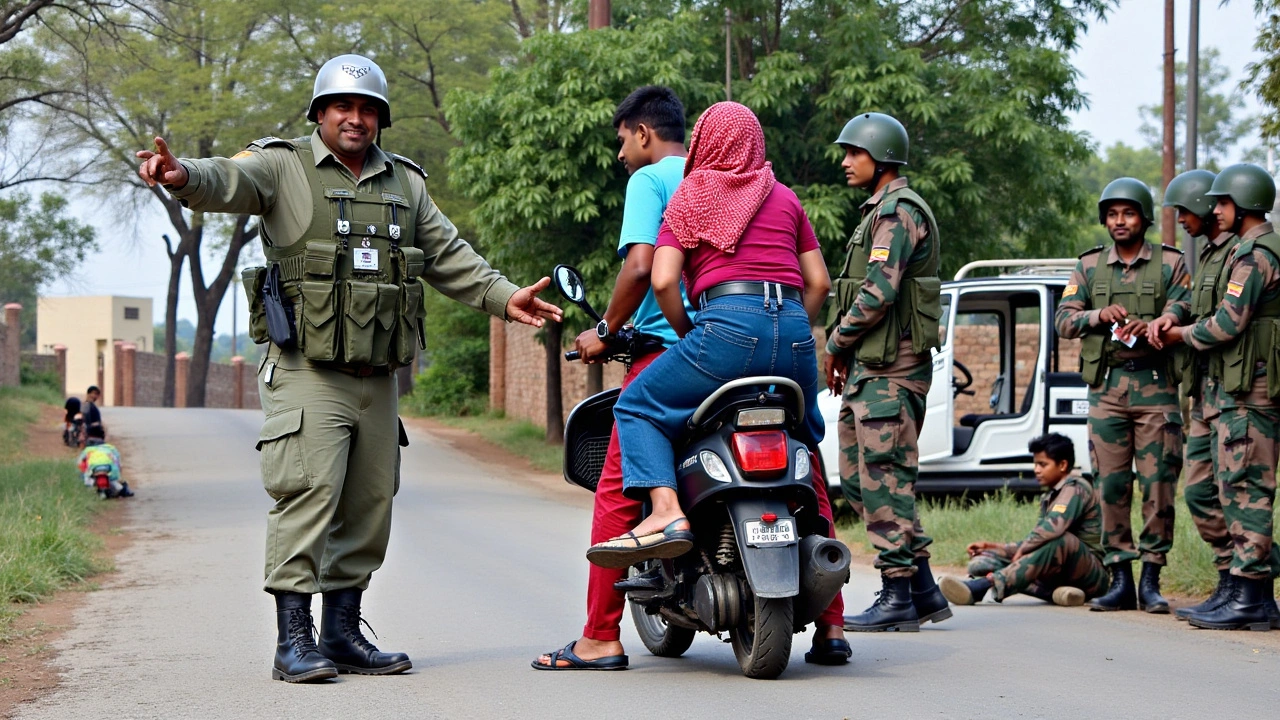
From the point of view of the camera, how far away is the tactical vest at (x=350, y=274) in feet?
16.4

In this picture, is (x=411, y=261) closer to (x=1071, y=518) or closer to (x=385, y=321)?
(x=385, y=321)

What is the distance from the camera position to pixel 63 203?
149 feet

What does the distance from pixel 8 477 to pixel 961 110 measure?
1124 centimetres

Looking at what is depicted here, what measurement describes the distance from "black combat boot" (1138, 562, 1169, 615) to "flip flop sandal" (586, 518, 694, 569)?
11.7ft

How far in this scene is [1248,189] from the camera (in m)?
6.89

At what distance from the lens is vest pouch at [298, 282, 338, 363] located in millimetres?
4969

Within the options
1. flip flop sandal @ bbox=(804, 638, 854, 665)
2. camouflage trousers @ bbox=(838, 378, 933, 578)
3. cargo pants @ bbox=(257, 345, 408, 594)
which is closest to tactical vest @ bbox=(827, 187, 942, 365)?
camouflage trousers @ bbox=(838, 378, 933, 578)

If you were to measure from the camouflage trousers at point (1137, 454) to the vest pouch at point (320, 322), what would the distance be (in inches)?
167

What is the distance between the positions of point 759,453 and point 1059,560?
3.51 meters

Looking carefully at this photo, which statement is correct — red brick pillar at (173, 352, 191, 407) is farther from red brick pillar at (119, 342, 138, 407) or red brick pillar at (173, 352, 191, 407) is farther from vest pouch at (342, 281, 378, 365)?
vest pouch at (342, 281, 378, 365)

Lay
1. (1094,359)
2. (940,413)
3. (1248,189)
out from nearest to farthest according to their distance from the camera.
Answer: (1248,189)
(1094,359)
(940,413)

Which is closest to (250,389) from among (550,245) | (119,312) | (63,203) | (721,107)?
(63,203)

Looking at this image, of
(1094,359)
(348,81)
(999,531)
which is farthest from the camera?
(999,531)

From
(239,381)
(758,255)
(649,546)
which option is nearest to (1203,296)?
(758,255)
